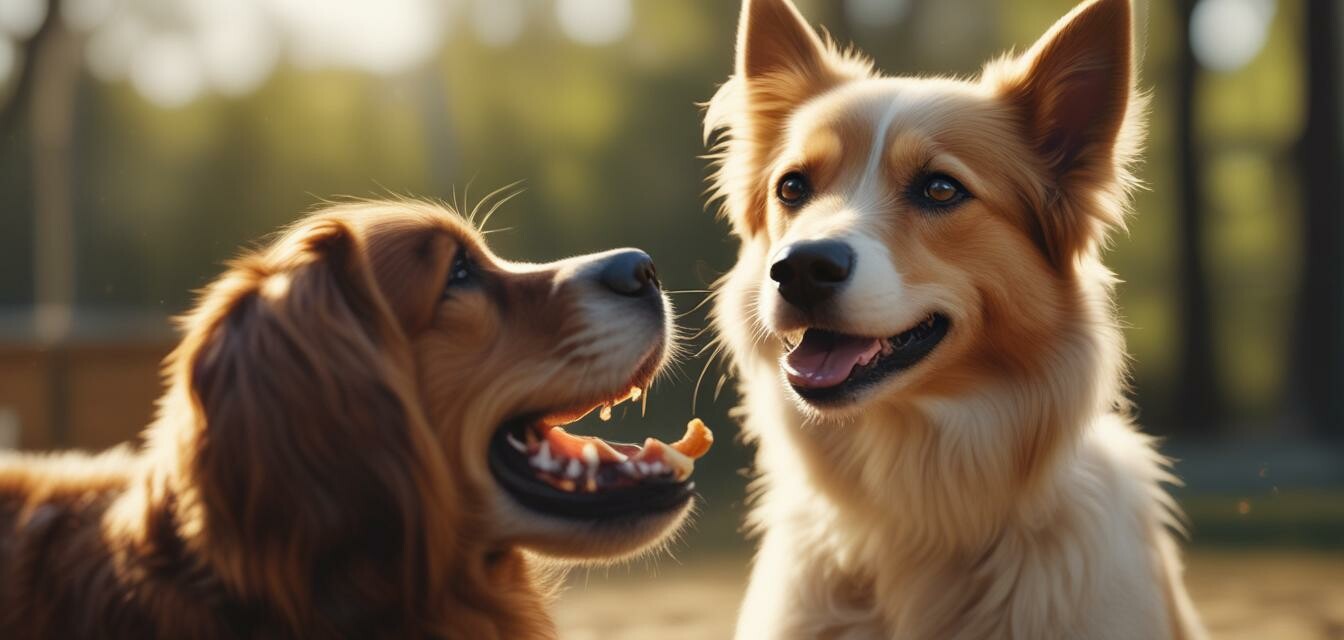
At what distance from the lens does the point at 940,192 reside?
3305mm

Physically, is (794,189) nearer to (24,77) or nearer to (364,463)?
(364,463)

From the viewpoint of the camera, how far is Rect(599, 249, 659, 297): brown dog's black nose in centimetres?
289

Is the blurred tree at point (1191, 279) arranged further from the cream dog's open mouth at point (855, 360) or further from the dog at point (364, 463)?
the dog at point (364, 463)

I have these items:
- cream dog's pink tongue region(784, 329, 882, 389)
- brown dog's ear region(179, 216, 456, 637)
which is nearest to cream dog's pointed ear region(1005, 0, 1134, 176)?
cream dog's pink tongue region(784, 329, 882, 389)

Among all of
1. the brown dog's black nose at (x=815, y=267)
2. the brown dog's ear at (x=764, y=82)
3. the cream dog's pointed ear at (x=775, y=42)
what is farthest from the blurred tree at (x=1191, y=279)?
the brown dog's black nose at (x=815, y=267)

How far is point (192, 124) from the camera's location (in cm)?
1858

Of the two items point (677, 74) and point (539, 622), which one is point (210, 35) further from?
point (539, 622)

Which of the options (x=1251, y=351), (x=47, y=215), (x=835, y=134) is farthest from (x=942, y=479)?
(x=1251, y=351)

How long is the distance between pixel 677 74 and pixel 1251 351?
8381mm

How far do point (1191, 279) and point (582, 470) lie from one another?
35.1 ft

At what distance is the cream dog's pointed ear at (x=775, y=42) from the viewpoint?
3799 mm

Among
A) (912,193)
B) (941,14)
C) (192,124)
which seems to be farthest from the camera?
(192,124)

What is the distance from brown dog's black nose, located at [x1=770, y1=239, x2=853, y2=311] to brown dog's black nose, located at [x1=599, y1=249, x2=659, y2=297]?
13.4 inches

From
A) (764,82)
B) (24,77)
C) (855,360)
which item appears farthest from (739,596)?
(24,77)
